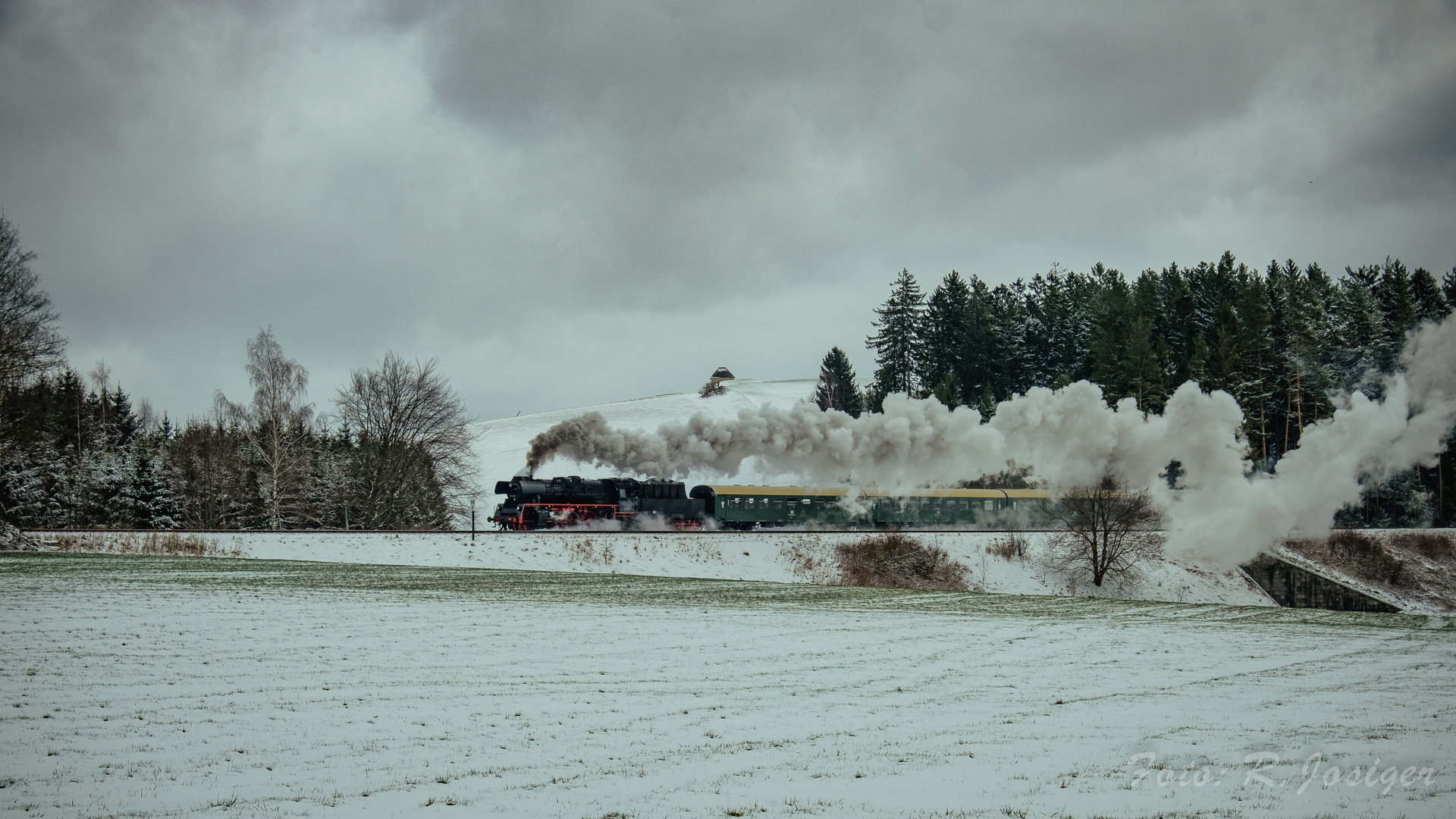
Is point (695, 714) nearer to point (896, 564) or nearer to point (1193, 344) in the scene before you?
point (896, 564)

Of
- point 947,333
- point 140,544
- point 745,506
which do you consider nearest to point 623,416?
point 947,333

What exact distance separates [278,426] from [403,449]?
288 inches

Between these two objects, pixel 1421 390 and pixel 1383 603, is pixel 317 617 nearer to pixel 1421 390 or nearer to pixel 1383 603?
pixel 1383 603

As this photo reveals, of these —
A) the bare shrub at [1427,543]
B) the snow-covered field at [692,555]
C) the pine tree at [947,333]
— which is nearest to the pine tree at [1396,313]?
the bare shrub at [1427,543]

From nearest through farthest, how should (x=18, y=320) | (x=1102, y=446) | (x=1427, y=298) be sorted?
(x=18, y=320), (x=1102, y=446), (x=1427, y=298)

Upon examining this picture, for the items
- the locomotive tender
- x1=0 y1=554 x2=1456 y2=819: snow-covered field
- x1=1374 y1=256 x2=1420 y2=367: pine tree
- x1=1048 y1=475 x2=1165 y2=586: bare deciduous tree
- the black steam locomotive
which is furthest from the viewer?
x1=1374 y1=256 x2=1420 y2=367: pine tree

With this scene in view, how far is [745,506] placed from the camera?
46562mm

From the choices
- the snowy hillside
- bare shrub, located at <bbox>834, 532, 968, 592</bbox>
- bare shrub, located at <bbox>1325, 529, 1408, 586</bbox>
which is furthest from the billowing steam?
the snowy hillside

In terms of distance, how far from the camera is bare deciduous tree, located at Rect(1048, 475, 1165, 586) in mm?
40219

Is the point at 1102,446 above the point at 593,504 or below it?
above

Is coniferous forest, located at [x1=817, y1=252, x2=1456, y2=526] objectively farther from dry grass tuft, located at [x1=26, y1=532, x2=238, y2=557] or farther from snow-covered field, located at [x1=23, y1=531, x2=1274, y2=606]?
dry grass tuft, located at [x1=26, y1=532, x2=238, y2=557]

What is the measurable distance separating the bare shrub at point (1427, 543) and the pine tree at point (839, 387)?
152 ft

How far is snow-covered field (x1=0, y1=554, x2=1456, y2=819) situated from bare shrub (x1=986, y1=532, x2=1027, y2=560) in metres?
25.1

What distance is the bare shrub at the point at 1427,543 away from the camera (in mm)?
46156
